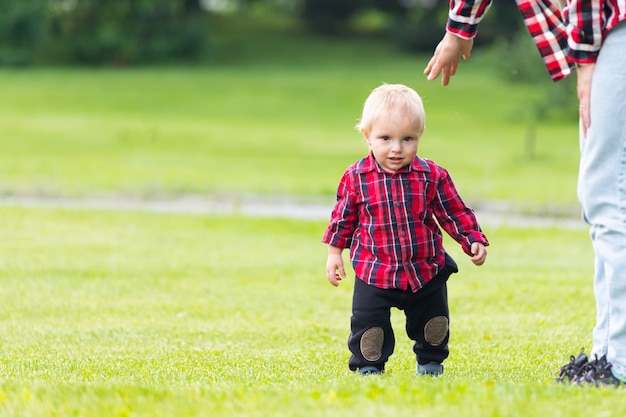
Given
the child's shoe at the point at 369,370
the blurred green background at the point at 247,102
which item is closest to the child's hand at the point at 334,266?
the child's shoe at the point at 369,370

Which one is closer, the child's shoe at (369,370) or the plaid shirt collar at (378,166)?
the plaid shirt collar at (378,166)

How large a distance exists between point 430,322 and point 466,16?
1493 mm

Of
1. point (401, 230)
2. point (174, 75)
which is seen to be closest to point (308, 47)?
point (174, 75)

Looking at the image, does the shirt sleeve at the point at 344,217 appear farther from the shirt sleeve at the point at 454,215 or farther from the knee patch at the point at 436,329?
the knee patch at the point at 436,329

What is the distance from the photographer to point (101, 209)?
1473 centimetres

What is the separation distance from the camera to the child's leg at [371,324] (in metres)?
4.89

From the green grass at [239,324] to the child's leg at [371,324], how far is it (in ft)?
0.61

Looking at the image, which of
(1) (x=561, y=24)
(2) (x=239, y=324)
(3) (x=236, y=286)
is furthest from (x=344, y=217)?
(3) (x=236, y=286)

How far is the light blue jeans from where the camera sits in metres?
3.87

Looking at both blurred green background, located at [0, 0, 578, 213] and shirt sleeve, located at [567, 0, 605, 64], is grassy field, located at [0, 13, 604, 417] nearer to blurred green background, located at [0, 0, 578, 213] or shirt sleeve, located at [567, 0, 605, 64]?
blurred green background, located at [0, 0, 578, 213]

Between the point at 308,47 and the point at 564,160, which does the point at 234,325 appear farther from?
the point at 308,47

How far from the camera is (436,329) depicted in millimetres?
5012

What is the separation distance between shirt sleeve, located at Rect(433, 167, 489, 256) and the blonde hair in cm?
29

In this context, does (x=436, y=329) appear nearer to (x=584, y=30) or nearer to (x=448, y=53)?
(x=448, y=53)
